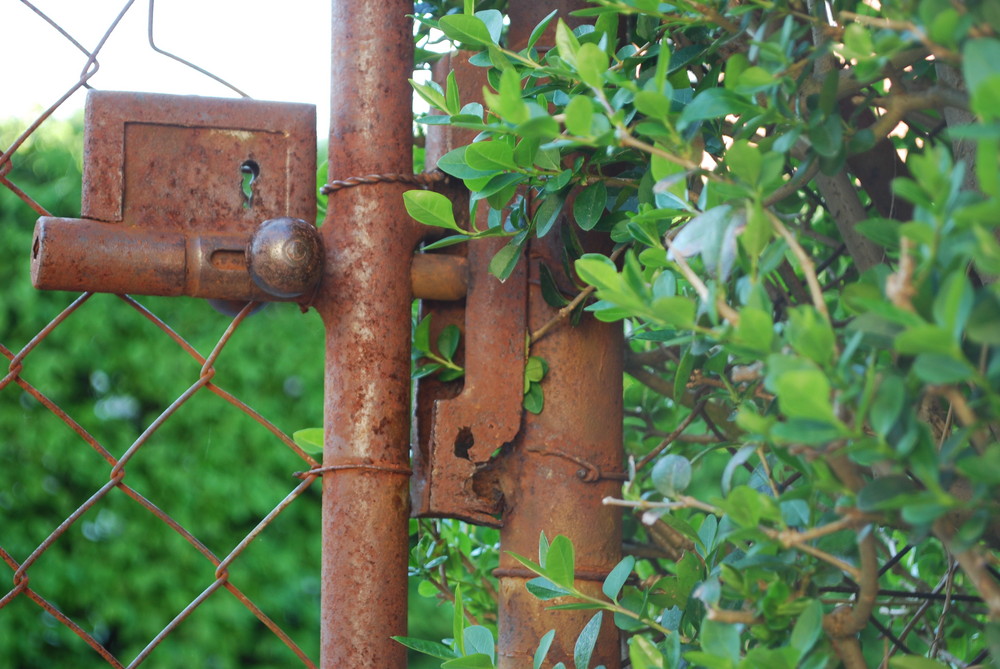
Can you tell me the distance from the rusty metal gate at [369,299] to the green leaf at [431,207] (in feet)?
0.27

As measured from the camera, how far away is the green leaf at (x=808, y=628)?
498 mm

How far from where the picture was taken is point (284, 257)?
2.57 feet

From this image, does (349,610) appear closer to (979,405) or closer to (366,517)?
(366,517)

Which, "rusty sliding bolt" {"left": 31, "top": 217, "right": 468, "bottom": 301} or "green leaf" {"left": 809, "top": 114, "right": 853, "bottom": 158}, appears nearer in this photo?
"green leaf" {"left": 809, "top": 114, "right": 853, "bottom": 158}

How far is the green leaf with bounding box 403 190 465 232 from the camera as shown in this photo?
0.76m

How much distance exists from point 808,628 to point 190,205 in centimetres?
60

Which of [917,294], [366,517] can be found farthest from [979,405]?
[366,517]

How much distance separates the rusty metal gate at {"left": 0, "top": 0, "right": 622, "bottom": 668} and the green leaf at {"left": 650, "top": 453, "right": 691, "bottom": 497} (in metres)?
0.22

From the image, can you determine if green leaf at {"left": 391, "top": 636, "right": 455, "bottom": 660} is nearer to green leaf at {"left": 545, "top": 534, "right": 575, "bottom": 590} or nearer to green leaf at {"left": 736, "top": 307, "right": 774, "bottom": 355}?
green leaf at {"left": 545, "top": 534, "right": 575, "bottom": 590}

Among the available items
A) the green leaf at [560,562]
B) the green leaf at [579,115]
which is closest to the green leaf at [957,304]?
the green leaf at [579,115]

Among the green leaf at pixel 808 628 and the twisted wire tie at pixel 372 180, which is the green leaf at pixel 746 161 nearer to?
the green leaf at pixel 808 628

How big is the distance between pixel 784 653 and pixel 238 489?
330cm

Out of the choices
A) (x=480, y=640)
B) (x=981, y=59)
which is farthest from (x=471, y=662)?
(x=981, y=59)

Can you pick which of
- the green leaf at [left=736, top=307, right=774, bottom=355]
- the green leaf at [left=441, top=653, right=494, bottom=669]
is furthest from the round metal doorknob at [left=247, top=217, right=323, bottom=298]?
the green leaf at [left=736, top=307, right=774, bottom=355]
